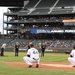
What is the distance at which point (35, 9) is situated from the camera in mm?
73250

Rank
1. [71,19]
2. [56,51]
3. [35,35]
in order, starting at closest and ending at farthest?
1. [56,51]
2. [71,19]
3. [35,35]

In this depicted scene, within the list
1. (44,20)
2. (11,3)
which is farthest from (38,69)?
(11,3)

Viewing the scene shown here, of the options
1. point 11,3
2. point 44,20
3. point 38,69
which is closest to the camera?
point 38,69

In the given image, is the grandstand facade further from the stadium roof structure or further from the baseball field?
the baseball field

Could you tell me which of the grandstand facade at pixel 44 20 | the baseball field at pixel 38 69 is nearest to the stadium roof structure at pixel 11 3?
the grandstand facade at pixel 44 20

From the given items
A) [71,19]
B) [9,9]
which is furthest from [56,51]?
[9,9]

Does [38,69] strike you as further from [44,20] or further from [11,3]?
[11,3]

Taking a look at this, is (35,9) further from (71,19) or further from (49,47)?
(49,47)

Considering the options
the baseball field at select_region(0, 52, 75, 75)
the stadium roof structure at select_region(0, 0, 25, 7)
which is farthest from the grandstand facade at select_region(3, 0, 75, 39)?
the baseball field at select_region(0, 52, 75, 75)

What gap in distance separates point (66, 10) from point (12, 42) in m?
14.4

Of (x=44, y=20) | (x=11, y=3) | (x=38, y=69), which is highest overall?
(x=11, y=3)

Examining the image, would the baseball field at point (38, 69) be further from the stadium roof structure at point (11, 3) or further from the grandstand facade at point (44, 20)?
the stadium roof structure at point (11, 3)

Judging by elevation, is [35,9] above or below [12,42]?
above

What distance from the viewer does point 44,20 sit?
71438mm
